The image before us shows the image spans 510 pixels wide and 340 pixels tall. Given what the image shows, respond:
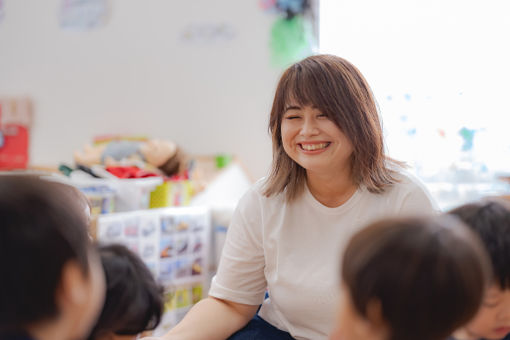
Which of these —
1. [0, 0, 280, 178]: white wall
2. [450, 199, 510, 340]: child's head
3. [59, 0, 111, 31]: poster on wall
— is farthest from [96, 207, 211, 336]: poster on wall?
[450, 199, 510, 340]: child's head

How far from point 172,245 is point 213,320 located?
3.40 ft

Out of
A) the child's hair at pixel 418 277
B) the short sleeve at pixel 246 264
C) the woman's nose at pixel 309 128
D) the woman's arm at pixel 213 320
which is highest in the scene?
the woman's nose at pixel 309 128

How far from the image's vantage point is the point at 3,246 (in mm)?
521

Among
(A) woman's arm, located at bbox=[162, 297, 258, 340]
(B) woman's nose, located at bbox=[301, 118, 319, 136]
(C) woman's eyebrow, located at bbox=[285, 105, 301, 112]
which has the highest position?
(C) woman's eyebrow, located at bbox=[285, 105, 301, 112]

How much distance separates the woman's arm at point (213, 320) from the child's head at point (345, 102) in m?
0.44

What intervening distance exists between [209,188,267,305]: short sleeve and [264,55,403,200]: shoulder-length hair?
0.85ft

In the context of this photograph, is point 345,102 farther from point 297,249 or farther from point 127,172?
point 127,172

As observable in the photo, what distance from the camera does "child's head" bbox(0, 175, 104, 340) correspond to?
1.73 feet

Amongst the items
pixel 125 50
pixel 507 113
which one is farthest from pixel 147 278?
pixel 125 50

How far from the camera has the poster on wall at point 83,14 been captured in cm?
273

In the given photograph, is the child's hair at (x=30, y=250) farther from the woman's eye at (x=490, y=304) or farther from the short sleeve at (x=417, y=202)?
the short sleeve at (x=417, y=202)

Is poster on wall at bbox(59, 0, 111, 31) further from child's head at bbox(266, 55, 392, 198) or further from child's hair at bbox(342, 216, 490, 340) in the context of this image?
child's hair at bbox(342, 216, 490, 340)

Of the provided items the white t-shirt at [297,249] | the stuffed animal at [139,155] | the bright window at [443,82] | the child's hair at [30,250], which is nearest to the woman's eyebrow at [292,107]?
the white t-shirt at [297,249]

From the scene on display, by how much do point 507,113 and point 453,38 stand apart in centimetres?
39
